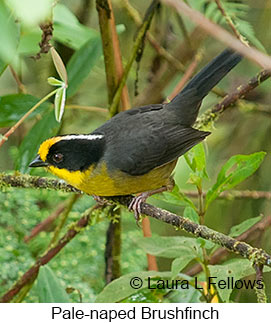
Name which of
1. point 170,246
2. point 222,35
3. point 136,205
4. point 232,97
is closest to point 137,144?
point 136,205

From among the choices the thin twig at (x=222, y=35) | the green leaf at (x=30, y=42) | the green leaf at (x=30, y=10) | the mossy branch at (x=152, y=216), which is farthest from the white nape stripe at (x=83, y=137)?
the green leaf at (x=30, y=10)

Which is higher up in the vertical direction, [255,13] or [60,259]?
[255,13]

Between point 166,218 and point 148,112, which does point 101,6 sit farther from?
point 166,218

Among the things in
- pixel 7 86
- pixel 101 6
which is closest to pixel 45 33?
pixel 101 6

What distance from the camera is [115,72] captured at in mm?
2236

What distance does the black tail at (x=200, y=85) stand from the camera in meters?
2.26

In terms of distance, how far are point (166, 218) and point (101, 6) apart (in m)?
0.97

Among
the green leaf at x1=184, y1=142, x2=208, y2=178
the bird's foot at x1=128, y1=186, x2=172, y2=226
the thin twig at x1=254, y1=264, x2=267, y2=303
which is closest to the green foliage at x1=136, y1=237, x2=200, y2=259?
the bird's foot at x1=128, y1=186, x2=172, y2=226

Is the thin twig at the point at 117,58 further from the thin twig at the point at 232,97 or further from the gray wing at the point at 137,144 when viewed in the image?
the thin twig at the point at 232,97

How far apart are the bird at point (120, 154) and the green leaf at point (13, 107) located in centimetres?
15

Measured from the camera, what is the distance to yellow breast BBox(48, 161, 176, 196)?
6.86 feet

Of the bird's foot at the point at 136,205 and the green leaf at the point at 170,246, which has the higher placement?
the bird's foot at the point at 136,205

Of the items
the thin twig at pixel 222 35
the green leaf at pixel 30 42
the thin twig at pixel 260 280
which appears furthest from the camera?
the green leaf at pixel 30 42

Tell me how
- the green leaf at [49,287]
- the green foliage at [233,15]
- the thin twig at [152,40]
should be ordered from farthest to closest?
the thin twig at [152,40] → the green foliage at [233,15] → the green leaf at [49,287]
